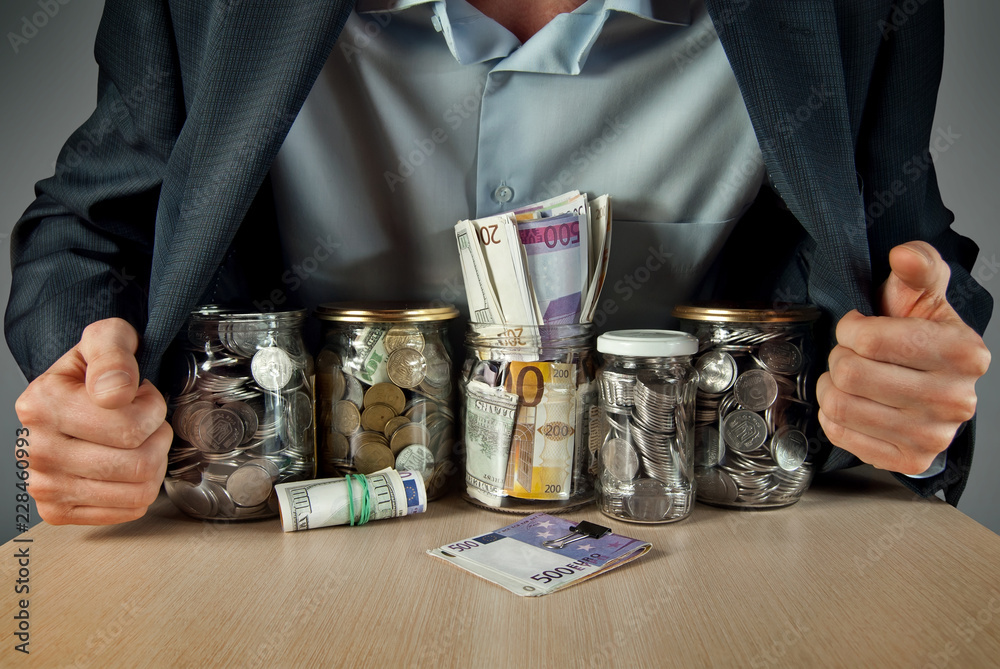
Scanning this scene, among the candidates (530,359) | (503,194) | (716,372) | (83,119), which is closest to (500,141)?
(503,194)

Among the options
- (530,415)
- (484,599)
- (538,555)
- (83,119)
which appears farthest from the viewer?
(83,119)

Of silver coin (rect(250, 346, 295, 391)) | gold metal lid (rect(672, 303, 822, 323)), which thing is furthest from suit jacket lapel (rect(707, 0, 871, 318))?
silver coin (rect(250, 346, 295, 391))

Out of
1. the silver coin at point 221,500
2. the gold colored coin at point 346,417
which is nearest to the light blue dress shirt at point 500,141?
the gold colored coin at point 346,417

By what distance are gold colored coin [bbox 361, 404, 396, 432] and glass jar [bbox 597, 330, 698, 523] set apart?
0.94 feet

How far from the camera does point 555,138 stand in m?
1.12

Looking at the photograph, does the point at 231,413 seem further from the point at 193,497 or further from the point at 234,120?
the point at 234,120

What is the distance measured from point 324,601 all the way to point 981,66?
1.96 metres

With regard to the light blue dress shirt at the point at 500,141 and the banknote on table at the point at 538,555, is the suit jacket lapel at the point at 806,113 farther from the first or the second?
the banknote on table at the point at 538,555

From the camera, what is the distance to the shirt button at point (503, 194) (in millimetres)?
1123

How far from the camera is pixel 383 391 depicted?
970mm

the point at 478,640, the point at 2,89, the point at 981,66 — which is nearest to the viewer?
the point at 478,640

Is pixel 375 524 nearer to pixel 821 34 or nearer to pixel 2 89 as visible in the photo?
pixel 821 34

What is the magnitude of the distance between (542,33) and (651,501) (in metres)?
0.68

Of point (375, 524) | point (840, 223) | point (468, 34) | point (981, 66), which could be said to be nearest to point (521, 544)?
point (375, 524)
